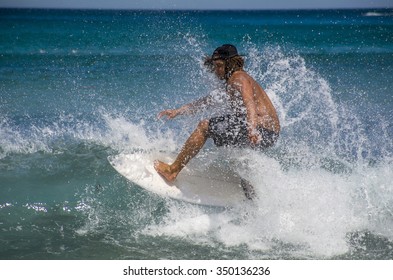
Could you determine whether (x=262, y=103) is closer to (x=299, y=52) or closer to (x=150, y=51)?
(x=150, y=51)

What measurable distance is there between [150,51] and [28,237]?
1204cm

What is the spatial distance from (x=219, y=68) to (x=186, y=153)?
2.53 ft

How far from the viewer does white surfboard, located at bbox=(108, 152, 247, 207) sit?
4.95 meters

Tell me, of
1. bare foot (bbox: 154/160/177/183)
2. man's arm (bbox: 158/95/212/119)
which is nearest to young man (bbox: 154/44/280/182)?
bare foot (bbox: 154/160/177/183)

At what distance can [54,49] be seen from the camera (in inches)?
699

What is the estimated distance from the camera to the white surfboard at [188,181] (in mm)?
4945

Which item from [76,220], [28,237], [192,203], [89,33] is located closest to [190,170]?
[192,203]

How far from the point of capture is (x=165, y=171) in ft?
16.1

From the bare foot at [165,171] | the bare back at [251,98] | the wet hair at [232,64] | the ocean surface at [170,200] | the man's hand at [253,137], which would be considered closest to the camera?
the man's hand at [253,137]

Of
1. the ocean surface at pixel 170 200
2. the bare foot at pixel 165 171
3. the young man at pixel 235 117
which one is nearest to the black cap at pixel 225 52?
the young man at pixel 235 117

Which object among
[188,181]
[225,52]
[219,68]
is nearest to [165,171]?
[188,181]

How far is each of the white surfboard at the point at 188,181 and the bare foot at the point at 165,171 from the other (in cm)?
4

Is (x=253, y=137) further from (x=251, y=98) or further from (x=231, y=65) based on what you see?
(x=231, y=65)

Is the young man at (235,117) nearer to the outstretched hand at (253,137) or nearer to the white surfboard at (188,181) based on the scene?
the outstretched hand at (253,137)
